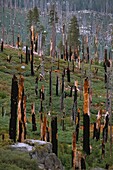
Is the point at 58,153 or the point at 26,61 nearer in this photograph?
the point at 58,153

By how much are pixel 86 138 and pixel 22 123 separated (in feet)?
11.5

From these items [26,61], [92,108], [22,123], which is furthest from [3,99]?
[26,61]

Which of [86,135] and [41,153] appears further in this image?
[86,135]

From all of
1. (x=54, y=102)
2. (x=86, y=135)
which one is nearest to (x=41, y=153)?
(x=86, y=135)

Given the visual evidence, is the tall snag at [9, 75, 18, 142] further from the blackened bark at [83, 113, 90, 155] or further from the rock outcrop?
the blackened bark at [83, 113, 90, 155]

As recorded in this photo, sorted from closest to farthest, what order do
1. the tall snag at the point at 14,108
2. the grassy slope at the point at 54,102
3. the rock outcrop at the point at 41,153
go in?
the rock outcrop at the point at 41,153, the tall snag at the point at 14,108, the grassy slope at the point at 54,102

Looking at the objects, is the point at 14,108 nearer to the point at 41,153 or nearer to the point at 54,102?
the point at 41,153

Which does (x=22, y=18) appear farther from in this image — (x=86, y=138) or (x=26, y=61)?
(x=86, y=138)

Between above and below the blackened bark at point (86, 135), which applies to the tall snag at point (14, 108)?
above

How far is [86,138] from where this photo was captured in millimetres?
20062

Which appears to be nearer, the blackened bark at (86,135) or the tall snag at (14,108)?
the tall snag at (14,108)

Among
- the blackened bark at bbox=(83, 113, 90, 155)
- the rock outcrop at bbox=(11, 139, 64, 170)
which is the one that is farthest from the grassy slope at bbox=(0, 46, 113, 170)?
the rock outcrop at bbox=(11, 139, 64, 170)

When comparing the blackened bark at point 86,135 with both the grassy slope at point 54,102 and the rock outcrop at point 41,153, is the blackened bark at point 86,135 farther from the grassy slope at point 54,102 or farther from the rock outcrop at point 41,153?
the rock outcrop at point 41,153

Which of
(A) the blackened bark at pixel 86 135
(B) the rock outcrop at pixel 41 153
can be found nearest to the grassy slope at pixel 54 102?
(A) the blackened bark at pixel 86 135
